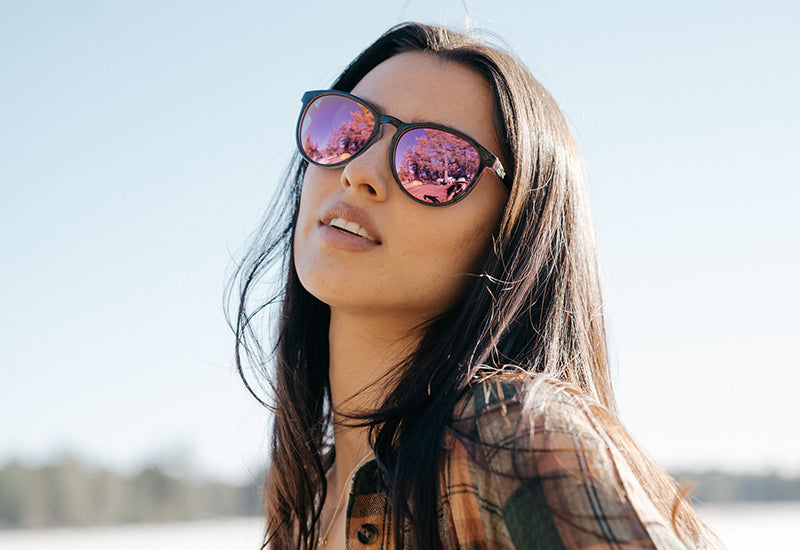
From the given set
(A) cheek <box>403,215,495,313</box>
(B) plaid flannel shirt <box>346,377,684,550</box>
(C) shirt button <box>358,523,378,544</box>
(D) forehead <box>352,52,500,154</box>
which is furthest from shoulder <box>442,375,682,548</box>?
(D) forehead <box>352,52,500,154</box>

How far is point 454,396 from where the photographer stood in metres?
1.49

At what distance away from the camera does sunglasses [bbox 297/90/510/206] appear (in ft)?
6.49

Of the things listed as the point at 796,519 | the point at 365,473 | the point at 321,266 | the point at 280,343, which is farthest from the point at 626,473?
the point at 796,519

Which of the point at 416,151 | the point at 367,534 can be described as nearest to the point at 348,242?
the point at 416,151

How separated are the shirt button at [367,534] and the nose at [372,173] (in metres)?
0.81

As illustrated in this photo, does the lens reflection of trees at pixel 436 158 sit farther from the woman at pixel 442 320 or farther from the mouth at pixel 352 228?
the mouth at pixel 352 228

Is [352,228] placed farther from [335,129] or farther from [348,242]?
[335,129]

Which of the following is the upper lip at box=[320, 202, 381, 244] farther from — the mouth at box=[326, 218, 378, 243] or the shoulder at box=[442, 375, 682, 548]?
the shoulder at box=[442, 375, 682, 548]

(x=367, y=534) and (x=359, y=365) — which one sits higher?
(x=359, y=365)

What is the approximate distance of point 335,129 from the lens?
2.15 m

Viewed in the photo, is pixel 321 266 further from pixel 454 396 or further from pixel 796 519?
pixel 796 519

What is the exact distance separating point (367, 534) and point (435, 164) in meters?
0.92

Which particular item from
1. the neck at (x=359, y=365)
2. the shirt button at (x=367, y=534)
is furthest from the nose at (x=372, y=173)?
the shirt button at (x=367, y=534)

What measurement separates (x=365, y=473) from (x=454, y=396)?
44 centimetres
